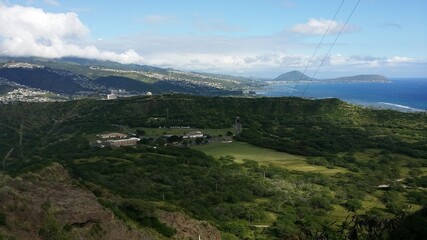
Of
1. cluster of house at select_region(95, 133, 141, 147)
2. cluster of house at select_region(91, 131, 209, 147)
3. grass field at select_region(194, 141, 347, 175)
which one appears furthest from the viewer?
cluster of house at select_region(91, 131, 209, 147)

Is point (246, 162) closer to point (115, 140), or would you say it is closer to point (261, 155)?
point (261, 155)

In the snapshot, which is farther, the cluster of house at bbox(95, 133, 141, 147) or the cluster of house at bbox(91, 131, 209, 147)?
the cluster of house at bbox(91, 131, 209, 147)

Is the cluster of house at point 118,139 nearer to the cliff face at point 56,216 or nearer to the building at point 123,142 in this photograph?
the building at point 123,142

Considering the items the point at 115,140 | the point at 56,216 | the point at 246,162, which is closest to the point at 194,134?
the point at 115,140

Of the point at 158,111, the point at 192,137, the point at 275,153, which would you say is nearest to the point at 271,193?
the point at 275,153

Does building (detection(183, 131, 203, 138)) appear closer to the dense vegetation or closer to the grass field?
the grass field

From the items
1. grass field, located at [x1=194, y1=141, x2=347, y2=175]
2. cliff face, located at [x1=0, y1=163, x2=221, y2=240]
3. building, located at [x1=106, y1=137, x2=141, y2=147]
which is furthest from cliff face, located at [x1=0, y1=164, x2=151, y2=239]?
building, located at [x1=106, y1=137, x2=141, y2=147]
